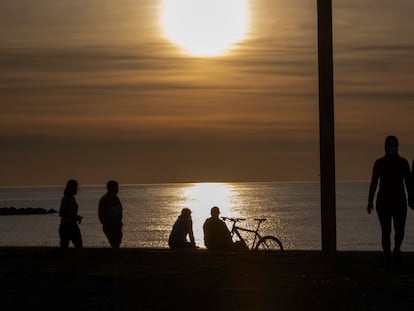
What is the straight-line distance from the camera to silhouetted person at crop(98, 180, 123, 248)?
21578mm

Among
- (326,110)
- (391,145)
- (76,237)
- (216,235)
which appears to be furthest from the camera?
(216,235)

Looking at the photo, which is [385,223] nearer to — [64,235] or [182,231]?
[64,235]

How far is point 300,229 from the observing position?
460ft

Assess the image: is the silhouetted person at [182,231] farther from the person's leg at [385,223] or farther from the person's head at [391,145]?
the person's head at [391,145]

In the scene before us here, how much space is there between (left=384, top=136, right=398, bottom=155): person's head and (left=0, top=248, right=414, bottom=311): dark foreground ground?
188cm

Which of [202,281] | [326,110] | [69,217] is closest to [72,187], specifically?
[69,217]

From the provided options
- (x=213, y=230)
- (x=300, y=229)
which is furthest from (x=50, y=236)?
(x=213, y=230)

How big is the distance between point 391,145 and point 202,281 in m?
3.89

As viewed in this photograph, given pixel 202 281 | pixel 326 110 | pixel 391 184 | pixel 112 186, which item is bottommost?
pixel 202 281

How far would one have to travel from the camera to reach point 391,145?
16062mm

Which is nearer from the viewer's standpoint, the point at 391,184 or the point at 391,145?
the point at 391,145

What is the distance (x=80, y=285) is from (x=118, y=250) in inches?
187

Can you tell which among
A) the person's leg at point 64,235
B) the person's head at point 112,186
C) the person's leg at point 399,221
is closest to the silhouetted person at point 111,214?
the person's head at point 112,186

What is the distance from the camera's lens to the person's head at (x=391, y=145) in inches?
630
